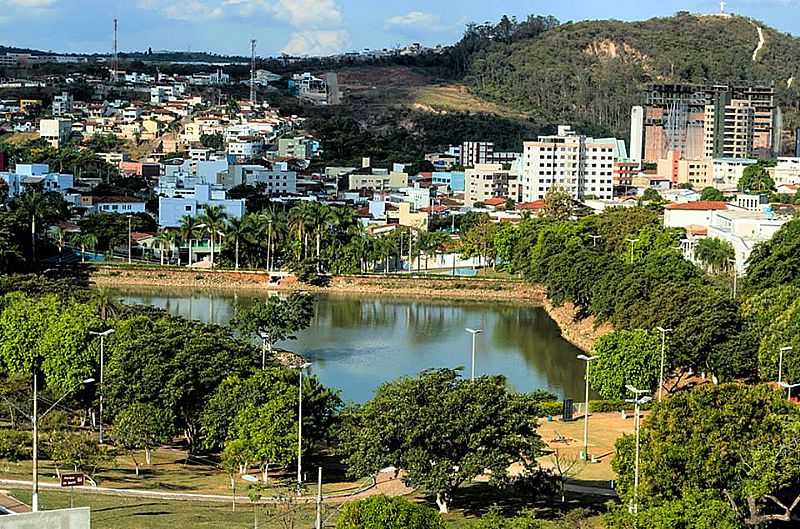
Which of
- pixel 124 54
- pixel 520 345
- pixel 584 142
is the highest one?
pixel 124 54

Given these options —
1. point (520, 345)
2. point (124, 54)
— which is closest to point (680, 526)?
point (520, 345)

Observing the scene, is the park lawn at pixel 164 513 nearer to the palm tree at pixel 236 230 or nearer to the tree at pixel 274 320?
the tree at pixel 274 320

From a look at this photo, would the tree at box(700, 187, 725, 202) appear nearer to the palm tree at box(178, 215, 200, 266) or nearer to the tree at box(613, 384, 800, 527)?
the palm tree at box(178, 215, 200, 266)

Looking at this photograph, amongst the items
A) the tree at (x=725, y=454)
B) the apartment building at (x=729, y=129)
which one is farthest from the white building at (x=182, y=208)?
the apartment building at (x=729, y=129)

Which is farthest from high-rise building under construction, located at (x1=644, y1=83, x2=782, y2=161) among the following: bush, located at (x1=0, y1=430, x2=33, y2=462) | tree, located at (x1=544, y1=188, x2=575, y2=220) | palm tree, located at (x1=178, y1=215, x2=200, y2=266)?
bush, located at (x1=0, y1=430, x2=33, y2=462)

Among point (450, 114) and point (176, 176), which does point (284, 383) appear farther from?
point (450, 114)
